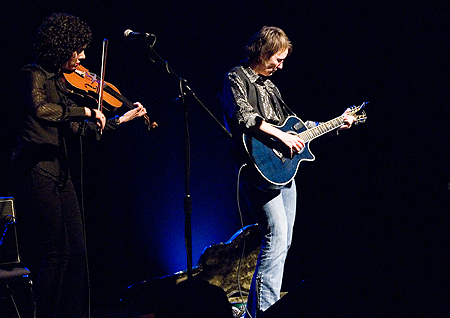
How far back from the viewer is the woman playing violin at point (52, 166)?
7.71ft

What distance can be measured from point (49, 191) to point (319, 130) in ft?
5.49

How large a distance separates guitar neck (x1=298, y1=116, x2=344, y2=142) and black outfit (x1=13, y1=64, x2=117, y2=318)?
52.3 inches

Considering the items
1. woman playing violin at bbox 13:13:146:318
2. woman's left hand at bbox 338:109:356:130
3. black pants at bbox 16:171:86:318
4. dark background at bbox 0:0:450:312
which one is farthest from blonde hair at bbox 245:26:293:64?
black pants at bbox 16:171:86:318

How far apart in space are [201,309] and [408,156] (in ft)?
8.55

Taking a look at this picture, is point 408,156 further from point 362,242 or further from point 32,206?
Answer: point 32,206

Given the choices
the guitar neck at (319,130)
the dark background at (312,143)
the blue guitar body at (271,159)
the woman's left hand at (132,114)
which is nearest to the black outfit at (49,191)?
the woman's left hand at (132,114)

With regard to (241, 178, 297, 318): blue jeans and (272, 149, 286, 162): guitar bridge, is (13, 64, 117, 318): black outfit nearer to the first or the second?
(241, 178, 297, 318): blue jeans

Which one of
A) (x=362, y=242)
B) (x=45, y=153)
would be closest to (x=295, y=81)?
(x=362, y=242)

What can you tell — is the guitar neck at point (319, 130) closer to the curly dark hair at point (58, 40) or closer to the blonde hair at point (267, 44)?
the blonde hair at point (267, 44)

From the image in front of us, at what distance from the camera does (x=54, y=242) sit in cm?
238

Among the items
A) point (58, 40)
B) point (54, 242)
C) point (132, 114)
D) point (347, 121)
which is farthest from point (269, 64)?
point (54, 242)

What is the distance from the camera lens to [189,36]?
12.7 ft

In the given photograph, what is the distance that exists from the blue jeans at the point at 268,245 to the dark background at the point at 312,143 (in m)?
1.26

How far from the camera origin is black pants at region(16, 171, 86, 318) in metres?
2.35
